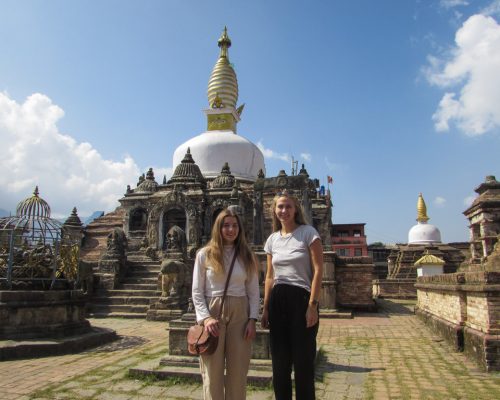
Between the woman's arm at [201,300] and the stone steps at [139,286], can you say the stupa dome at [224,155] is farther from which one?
the woman's arm at [201,300]

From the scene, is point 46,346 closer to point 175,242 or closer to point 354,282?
point 175,242

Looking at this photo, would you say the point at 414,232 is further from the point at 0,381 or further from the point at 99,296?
the point at 0,381

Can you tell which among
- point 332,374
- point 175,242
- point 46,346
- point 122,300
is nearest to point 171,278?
point 175,242

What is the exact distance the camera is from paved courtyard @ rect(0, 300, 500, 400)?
500cm

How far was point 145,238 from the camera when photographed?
2258 centimetres

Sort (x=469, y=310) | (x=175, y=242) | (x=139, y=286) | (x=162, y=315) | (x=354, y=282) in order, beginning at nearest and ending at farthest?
(x=469, y=310)
(x=162, y=315)
(x=175, y=242)
(x=354, y=282)
(x=139, y=286)

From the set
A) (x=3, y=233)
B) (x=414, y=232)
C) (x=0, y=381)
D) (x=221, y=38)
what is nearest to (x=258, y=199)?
(x=3, y=233)

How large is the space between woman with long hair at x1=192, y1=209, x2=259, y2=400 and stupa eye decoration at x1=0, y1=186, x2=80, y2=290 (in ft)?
20.2

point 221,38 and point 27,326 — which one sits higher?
point 221,38

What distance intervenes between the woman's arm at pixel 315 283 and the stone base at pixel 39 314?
6.34m

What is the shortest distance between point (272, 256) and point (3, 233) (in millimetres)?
7643

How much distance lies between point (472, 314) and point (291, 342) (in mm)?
5008

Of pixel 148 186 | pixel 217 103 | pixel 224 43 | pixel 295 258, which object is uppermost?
pixel 224 43

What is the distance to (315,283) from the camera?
3.46 metres
